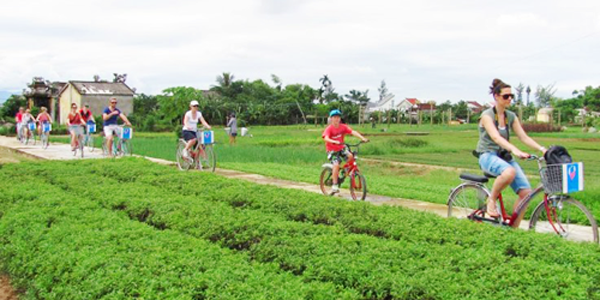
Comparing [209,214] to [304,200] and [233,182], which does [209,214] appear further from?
[233,182]

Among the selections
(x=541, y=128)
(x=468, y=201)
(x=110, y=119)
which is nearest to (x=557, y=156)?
(x=468, y=201)

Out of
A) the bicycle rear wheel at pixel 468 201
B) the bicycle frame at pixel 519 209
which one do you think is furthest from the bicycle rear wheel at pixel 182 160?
the bicycle frame at pixel 519 209

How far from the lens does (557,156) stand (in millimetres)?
5562

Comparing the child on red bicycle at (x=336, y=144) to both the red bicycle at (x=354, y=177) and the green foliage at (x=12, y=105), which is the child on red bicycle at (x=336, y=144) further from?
the green foliage at (x=12, y=105)

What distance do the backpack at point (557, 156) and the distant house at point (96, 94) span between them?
5844 centimetres

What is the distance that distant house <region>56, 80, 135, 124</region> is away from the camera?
60.5m

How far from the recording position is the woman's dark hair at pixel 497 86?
615 cm

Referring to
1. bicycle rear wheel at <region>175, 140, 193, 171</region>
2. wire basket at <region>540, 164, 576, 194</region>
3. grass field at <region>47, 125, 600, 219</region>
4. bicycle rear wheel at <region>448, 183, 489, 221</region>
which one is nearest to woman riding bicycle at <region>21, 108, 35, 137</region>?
grass field at <region>47, 125, 600, 219</region>

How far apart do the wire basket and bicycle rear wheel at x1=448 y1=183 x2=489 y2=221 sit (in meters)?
0.79

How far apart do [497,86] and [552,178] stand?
1.11 metres

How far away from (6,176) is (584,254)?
9.33 meters

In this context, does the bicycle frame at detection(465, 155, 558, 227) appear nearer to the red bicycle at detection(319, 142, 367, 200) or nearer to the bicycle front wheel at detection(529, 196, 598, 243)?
the bicycle front wheel at detection(529, 196, 598, 243)

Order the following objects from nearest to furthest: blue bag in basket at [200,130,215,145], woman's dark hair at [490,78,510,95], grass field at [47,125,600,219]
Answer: woman's dark hair at [490,78,510,95]
grass field at [47,125,600,219]
blue bag in basket at [200,130,215,145]

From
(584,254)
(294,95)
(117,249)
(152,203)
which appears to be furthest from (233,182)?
(294,95)
